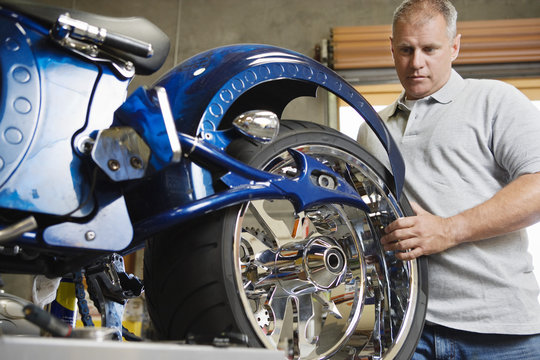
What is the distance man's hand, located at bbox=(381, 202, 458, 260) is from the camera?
3.68 feet

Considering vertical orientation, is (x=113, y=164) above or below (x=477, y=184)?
below

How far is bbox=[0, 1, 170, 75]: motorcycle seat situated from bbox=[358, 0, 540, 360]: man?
61cm

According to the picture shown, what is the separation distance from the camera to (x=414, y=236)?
1128 millimetres

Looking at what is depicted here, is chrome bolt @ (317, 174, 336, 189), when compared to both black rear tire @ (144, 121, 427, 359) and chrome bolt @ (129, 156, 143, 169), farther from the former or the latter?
chrome bolt @ (129, 156, 143, 169)

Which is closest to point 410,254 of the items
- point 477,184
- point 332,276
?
point 332,276

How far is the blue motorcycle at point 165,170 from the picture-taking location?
27.0 inches

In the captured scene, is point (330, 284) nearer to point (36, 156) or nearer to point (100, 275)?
point (100, 275)

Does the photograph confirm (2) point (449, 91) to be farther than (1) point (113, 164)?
Yes

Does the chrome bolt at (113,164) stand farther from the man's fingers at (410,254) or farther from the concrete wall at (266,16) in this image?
the concrete wall at (266,16)

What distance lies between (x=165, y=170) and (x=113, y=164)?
0.36 feet

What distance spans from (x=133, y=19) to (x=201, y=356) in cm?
50

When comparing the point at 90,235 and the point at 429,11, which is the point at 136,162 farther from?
the point at 429,11

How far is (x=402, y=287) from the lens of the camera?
115 centimetres

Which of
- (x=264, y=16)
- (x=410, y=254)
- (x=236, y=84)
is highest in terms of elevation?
(x=264, y=16)
